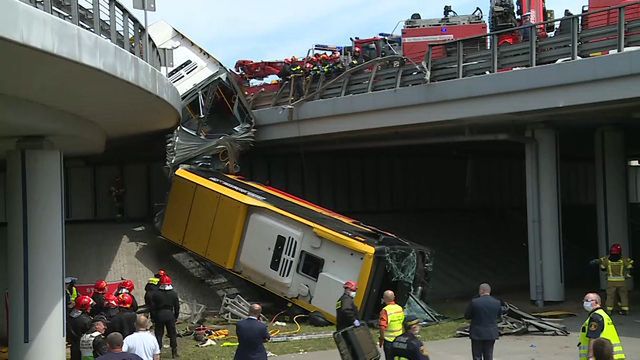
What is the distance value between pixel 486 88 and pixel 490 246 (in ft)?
38.0

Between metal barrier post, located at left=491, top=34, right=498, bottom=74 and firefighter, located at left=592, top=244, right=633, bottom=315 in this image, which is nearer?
firefighter, located at left=592, top=244, right=633, bottom=315

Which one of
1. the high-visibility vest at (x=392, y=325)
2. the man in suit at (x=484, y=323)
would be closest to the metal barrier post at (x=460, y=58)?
the man in suit at (x=484, y=323)

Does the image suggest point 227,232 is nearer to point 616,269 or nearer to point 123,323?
point 123,323

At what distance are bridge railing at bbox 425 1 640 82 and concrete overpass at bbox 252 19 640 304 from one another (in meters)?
0.08

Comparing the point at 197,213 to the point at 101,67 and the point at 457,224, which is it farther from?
the point at 457,224

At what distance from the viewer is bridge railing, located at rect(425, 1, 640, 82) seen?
47.6 feet

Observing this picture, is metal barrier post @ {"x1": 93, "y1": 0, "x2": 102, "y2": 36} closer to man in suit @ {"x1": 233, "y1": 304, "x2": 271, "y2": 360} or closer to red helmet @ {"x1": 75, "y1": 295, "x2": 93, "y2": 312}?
red helmet @ {"x1": 75, "y1": 295, "x2": 93, "y2": 312}

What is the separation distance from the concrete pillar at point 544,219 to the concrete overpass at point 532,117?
3 cm

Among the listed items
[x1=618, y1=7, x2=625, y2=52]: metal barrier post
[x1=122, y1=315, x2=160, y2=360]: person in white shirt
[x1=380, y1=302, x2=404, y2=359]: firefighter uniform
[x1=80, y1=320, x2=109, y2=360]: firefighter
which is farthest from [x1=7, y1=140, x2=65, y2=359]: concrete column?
[x1=618, y1=7, x2=625, y2=52]: metal barrier post

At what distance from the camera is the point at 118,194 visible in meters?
23.9

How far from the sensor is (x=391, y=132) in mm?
20656

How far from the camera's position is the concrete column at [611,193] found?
63.2ft

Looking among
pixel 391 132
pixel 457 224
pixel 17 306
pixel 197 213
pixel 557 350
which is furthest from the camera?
pixel 457 224

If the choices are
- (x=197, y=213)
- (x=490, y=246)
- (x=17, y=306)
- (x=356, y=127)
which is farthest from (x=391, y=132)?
(x=17, y=306)
